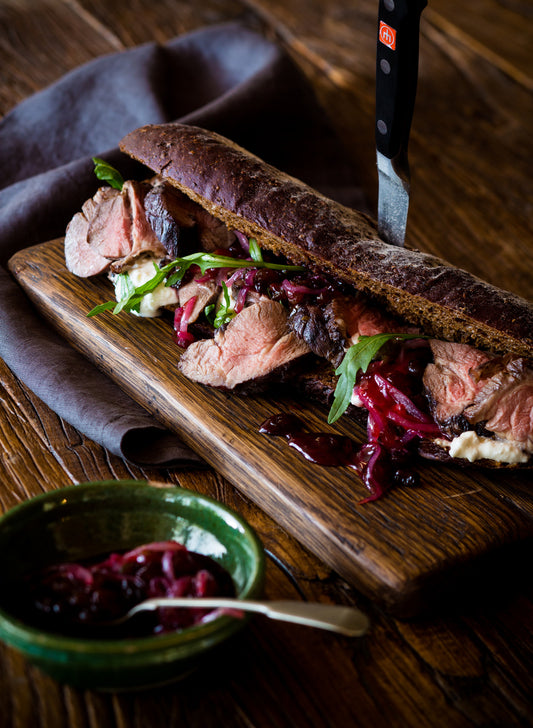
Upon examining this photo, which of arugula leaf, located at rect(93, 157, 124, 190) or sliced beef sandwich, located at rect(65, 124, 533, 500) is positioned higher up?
arugula leaf, located at rect(93, 157, 124, 190)

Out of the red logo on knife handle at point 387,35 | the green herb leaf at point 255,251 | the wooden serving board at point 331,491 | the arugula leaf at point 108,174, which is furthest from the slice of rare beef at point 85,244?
the red logo on knife handle at point 387,35

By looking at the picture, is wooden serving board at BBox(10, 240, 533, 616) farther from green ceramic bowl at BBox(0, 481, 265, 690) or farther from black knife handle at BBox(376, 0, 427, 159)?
black knife handle at BBox(376, 0, 427, 159)

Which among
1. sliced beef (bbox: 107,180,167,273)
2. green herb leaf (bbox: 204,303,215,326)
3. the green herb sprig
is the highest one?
sliced beef (bbox: 107,180,167,273)

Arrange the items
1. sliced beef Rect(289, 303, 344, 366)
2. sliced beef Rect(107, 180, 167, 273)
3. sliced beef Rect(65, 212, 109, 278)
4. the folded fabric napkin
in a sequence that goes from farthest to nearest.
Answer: the folded fabric napkin → sliced beef Rect(65, 212, 109, 278) → sliced beef Rect(107, 180, 167, 273) → sliced beef Rect(289, 303, 344, 366)

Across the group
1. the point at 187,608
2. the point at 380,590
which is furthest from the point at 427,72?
the point at 187,608

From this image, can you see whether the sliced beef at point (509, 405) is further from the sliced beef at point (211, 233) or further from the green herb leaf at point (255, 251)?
the sliced beef at point (211, 233)

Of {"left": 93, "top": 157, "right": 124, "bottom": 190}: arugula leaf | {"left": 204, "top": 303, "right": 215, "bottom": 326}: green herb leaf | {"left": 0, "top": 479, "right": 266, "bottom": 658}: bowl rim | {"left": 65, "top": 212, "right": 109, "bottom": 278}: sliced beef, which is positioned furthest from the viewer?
{"left": 93, "top": 157, "right": 124, "bottom": 190}: arugula leaf

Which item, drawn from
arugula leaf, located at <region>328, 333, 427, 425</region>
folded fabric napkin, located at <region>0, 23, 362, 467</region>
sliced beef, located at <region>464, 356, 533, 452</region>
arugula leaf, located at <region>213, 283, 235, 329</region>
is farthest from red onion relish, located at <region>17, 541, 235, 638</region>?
folded fabric napkin, located at <region>0, 23, 362, 467</region>
